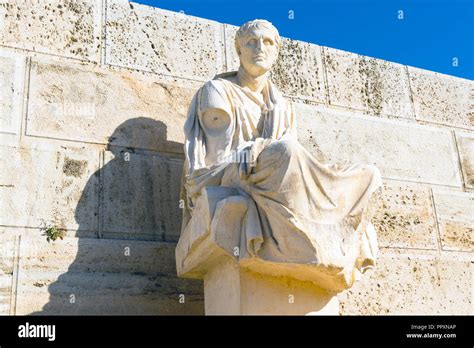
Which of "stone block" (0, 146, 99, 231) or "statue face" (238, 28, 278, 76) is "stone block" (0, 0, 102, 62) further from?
"statue face" (238, 28, 278, 76)

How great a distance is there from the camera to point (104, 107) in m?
4.62

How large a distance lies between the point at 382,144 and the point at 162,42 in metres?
1.85

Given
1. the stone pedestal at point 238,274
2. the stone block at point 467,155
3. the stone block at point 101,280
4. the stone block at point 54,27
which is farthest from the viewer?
the stone block at point 467,155

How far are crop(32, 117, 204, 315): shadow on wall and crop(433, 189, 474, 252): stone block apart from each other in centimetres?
205

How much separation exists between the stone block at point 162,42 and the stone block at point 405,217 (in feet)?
5.13

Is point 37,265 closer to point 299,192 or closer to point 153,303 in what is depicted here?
point 153,303

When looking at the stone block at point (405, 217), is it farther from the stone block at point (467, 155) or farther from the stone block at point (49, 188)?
the stone block at point (49, 188)

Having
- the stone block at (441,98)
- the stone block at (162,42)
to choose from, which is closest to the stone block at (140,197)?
the stone block at (162,42)

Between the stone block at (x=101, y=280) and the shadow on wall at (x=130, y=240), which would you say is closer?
the stone block at (x=101, y=280)

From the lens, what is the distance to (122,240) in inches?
170

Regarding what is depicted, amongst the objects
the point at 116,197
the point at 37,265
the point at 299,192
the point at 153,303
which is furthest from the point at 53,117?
the point at 299,192

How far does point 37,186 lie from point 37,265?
48 centimetres

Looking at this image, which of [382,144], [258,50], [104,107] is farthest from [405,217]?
[104,107]

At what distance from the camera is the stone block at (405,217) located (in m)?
5.16
